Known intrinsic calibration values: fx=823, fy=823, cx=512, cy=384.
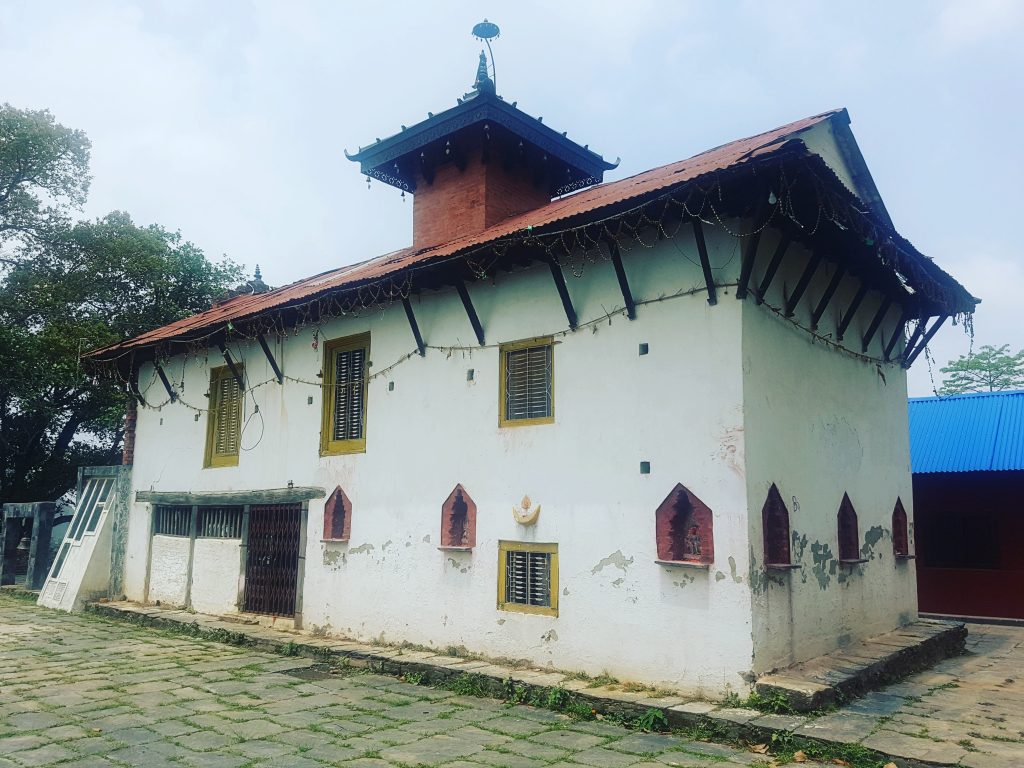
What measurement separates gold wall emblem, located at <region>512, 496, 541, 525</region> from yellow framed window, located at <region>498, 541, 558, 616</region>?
0.24 meters

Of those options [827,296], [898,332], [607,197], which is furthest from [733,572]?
[898,332]

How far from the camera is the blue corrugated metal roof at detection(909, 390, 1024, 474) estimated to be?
12.8 m

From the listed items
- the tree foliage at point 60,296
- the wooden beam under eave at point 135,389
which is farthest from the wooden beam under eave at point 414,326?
the tree foliage at point 60,296

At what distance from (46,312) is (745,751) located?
23.2m

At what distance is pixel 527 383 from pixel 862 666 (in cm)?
426

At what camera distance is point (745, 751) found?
6.00 metres

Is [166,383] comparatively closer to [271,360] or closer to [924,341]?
[271,360]

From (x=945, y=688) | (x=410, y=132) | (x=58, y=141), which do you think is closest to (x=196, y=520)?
(x=410, y=132)

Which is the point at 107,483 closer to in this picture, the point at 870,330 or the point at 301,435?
the point at 301,435

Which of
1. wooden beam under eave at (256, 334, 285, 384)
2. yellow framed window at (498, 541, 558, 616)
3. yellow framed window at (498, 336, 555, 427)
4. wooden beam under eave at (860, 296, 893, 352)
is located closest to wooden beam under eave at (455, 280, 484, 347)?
yellow framed window at (498, 336, 555, 427)

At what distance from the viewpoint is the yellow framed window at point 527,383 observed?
877 cm

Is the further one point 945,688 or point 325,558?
point 325,558

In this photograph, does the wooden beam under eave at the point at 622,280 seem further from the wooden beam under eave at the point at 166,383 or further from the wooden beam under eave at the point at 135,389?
the wooden beam under eave at the point at 135,389

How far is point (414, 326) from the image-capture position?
991 centimetres
